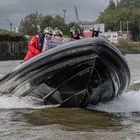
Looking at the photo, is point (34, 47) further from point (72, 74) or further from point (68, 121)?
point (68, 121)

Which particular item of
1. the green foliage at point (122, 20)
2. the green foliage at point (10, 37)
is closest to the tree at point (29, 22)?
the green foliage at point (10, 37)

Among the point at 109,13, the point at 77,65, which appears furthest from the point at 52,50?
the point at 109,13

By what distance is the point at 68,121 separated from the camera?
8164 mm

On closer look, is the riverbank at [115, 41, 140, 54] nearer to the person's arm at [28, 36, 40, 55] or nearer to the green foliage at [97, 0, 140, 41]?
the green foliage at [97, 0, 140, 41]

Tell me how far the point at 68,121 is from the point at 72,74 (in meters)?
1.29

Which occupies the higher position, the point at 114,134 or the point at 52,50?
the point at 52,50

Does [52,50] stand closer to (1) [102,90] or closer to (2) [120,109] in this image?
(1) [102,90]

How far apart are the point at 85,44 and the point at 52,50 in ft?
2.10

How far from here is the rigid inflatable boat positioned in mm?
8891

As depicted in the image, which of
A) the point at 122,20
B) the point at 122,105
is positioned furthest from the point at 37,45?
the point at 122,20

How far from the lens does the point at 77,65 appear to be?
9.03m

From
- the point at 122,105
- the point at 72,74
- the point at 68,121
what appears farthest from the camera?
the point at 122,105

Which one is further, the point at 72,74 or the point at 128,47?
the point at 128,47

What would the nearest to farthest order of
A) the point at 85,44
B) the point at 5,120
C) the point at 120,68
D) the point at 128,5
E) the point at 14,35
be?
the point at 5,120
the point at 85,44
the point at 120,68
the point at 14,35
the point at 128,5
